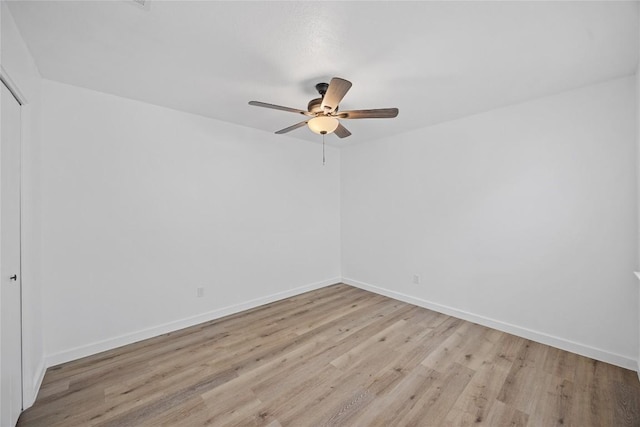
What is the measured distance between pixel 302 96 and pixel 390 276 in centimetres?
285

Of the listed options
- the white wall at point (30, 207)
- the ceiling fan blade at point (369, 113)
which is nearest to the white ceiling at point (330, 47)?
the white wall at point (30, 207)

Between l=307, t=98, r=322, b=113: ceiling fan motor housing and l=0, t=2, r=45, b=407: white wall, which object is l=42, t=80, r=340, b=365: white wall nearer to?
l=0, t=2, r=45, b=407: white wall

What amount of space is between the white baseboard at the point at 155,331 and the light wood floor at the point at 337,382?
0.29 ft

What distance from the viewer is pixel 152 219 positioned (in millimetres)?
2764

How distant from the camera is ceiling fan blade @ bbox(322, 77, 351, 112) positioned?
1719mm

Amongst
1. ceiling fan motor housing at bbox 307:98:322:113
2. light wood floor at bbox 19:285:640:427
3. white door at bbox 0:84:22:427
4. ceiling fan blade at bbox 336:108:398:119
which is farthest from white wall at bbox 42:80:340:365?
ceiling fan blade at bbox 336:108:398:119

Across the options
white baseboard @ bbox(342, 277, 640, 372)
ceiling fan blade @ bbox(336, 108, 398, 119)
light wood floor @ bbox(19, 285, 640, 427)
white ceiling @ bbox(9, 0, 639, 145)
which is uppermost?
white ceiling @ bbox(9, 0, 639, 145)

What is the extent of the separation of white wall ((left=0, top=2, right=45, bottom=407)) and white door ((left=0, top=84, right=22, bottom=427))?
0.30ft

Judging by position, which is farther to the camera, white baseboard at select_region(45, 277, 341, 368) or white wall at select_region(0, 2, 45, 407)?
white baseboard at select_region(45, 277, 341, 368)

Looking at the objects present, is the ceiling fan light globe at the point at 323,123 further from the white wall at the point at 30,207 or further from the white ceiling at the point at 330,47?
the white wall at the point at 30,207

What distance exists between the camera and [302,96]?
2.55m

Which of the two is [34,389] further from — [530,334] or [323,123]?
[530,334]

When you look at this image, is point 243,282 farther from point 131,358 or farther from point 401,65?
point 401,65

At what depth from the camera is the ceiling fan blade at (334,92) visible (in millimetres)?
1719
